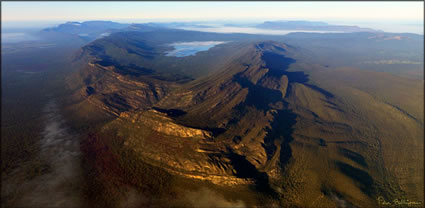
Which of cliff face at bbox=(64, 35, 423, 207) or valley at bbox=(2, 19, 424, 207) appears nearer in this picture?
valley at bbox=(2, 19, 424, 207)

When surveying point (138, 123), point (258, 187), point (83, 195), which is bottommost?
point (83, 195)

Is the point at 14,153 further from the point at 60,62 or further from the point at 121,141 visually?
the point at 60,62

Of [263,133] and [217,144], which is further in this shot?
[263,133]

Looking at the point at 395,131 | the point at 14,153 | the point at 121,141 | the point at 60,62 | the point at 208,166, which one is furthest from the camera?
the point at 60,62

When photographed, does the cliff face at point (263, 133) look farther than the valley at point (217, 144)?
Yes

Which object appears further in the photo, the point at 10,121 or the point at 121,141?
the point at 10,121

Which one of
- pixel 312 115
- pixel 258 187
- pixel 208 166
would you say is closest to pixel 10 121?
pixel 208 166

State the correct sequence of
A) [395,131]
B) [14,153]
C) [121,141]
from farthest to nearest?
1. [395,131]
2. [121,141]
3. [14,153]

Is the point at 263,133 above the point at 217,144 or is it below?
above

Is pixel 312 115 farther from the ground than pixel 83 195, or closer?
farther from the ground
